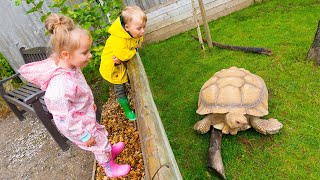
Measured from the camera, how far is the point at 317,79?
11.7 ft

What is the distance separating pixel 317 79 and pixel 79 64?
3.18 meters

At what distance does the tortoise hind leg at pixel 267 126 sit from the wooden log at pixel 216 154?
0.42 m

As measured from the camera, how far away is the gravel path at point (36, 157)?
3646 millimetres

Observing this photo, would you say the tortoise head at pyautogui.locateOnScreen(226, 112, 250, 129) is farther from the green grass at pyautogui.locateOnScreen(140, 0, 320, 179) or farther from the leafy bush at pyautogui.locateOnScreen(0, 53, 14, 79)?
the leafy bush at pyautogui.locateOnScreen(0, 53, 14, 79)

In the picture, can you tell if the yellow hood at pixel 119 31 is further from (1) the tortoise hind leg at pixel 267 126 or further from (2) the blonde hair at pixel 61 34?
(1) the tortoise hind leg at pixel 267 126

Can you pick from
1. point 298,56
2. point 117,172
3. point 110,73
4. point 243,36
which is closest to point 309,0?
point 243,36

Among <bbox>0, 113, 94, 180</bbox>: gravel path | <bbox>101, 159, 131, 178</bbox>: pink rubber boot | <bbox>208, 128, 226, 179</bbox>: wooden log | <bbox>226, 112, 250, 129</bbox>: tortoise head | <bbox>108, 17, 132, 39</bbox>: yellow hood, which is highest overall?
<bbox>108, 17, 132, 39</bbox>: yellow hood

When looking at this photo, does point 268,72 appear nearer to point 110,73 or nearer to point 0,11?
point 110,73

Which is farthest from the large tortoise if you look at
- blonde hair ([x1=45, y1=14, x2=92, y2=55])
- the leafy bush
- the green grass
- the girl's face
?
the leafy bush

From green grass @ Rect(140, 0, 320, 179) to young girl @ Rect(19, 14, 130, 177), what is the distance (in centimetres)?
128

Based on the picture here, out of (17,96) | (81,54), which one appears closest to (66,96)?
(81,54)

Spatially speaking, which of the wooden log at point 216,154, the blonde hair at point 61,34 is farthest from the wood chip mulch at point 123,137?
the blonde hair at point 61,34

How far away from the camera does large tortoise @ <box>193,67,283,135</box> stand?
2.85 m

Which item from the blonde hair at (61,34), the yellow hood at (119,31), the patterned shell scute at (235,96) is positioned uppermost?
the blonde hair at (61,34)
